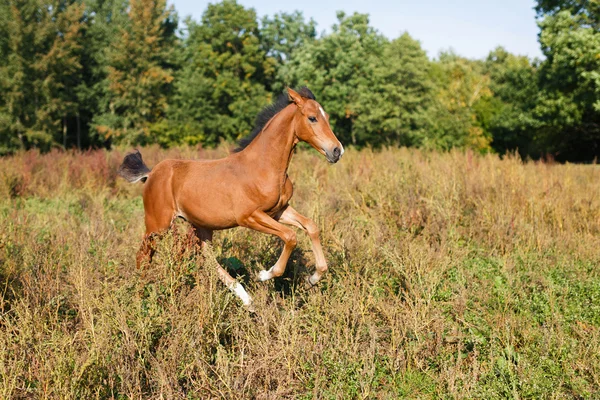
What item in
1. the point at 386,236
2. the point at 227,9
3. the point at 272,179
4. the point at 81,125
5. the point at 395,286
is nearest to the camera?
the point at 272,179

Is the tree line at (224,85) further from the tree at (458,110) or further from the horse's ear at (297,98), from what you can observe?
the horse's ear at (297,98)

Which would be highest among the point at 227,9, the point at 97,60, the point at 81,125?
the point at 227,9

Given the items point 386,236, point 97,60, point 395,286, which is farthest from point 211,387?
point 97,60

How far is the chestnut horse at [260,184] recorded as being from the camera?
15.4 feet

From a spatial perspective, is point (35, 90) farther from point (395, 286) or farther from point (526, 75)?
point (395, 286)

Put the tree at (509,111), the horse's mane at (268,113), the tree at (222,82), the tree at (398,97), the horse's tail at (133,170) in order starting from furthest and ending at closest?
the tree at (222,82) < the tree at (509,111) < the tree at (398,97) < the horse's tail at (133,170) < the horse's mane at (268,113)

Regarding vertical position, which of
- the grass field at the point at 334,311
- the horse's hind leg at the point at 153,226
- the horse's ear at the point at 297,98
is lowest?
the grass field at the point at 334,311

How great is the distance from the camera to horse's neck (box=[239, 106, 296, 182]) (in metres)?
4.89

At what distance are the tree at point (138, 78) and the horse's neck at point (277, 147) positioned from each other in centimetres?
3677

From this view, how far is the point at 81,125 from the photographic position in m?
47.8

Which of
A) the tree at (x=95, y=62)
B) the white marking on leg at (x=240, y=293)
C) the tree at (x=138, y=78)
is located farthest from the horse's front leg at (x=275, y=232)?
the tree at (x=95, y=62)

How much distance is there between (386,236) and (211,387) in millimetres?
4293

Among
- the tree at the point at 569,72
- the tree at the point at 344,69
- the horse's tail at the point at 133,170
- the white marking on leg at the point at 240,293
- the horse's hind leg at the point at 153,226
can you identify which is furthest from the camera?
the tree at the point at 344,69

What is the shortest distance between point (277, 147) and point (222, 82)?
34823 millimetres
